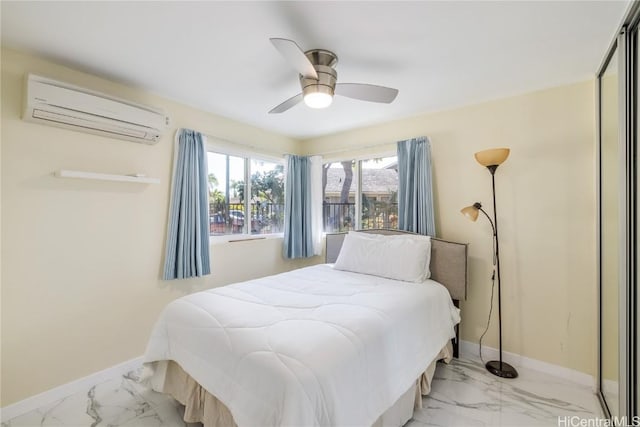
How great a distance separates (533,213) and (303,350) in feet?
7.68

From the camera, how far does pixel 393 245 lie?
2715 millimetres

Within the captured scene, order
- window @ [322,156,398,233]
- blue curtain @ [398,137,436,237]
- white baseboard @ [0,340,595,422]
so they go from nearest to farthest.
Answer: white baseboard @ [0,340,595,422] → blue curtain @ [398,137,436,237] → window @ [322,156,398,233]

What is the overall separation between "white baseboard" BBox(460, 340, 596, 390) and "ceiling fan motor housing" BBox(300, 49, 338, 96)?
104 inches

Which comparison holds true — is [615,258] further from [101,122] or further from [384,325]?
[101,122]

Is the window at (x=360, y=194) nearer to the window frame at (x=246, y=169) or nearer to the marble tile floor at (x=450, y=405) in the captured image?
the window frame at (x=246, y=169)

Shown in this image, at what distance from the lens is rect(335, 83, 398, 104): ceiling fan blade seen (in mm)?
1929

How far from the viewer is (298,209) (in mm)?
3912

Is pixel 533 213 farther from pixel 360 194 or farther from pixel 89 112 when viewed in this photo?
pixel 89 112

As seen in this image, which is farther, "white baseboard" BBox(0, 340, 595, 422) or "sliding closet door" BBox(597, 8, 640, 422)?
"white baseboard" BBox(0, 340, 595, 422)

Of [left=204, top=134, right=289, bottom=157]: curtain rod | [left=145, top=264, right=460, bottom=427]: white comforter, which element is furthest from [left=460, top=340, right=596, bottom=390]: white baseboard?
[left=204, top=134, right=289, bottom=157]: curtain rod

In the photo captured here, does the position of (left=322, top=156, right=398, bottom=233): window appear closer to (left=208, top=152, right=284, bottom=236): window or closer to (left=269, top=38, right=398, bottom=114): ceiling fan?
(left=208, top=152, right=284, bottom=236): window

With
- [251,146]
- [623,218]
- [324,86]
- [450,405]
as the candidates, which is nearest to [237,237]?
[251,146]

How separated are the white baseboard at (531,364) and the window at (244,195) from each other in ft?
8.48

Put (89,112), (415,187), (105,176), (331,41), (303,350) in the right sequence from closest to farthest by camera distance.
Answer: (303,350)
(331,41)
(89,112)
(105,176)
(415,187)
